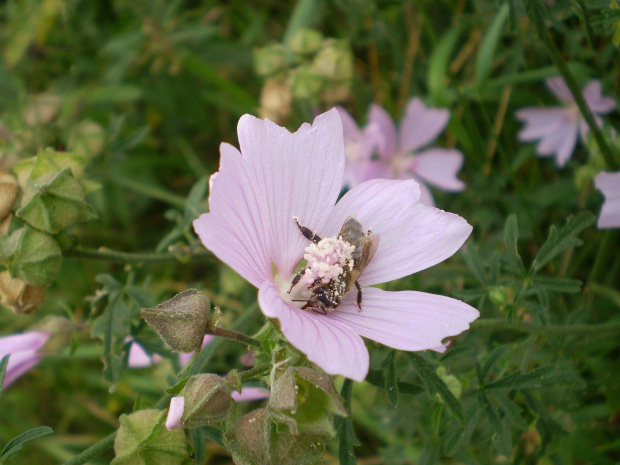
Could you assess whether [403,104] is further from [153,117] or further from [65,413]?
[65,413]

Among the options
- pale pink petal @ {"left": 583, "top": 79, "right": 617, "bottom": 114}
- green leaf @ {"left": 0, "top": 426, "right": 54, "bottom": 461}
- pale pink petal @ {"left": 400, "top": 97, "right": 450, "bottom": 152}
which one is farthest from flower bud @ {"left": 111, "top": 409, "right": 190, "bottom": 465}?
pale pink petal @ {"left": 583, "top": 79, "right": 617, "bottom": 114}

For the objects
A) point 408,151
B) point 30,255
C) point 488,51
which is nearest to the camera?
point 30,255

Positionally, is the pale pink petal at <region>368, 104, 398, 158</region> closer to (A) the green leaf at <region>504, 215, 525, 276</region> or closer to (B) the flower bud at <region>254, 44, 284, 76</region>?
(B) the flower bud at <region>254, 44, 284, 76</region>

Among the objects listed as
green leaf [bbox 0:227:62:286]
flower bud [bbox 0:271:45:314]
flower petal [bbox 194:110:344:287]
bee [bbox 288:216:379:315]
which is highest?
flower petal [bbox 194:110:344:287]

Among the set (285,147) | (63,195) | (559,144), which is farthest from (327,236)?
(559,144)

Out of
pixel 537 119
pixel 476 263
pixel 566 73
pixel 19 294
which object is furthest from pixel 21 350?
pixel 537 119

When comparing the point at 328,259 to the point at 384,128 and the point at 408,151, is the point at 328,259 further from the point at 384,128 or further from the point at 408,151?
the point at 408,151
